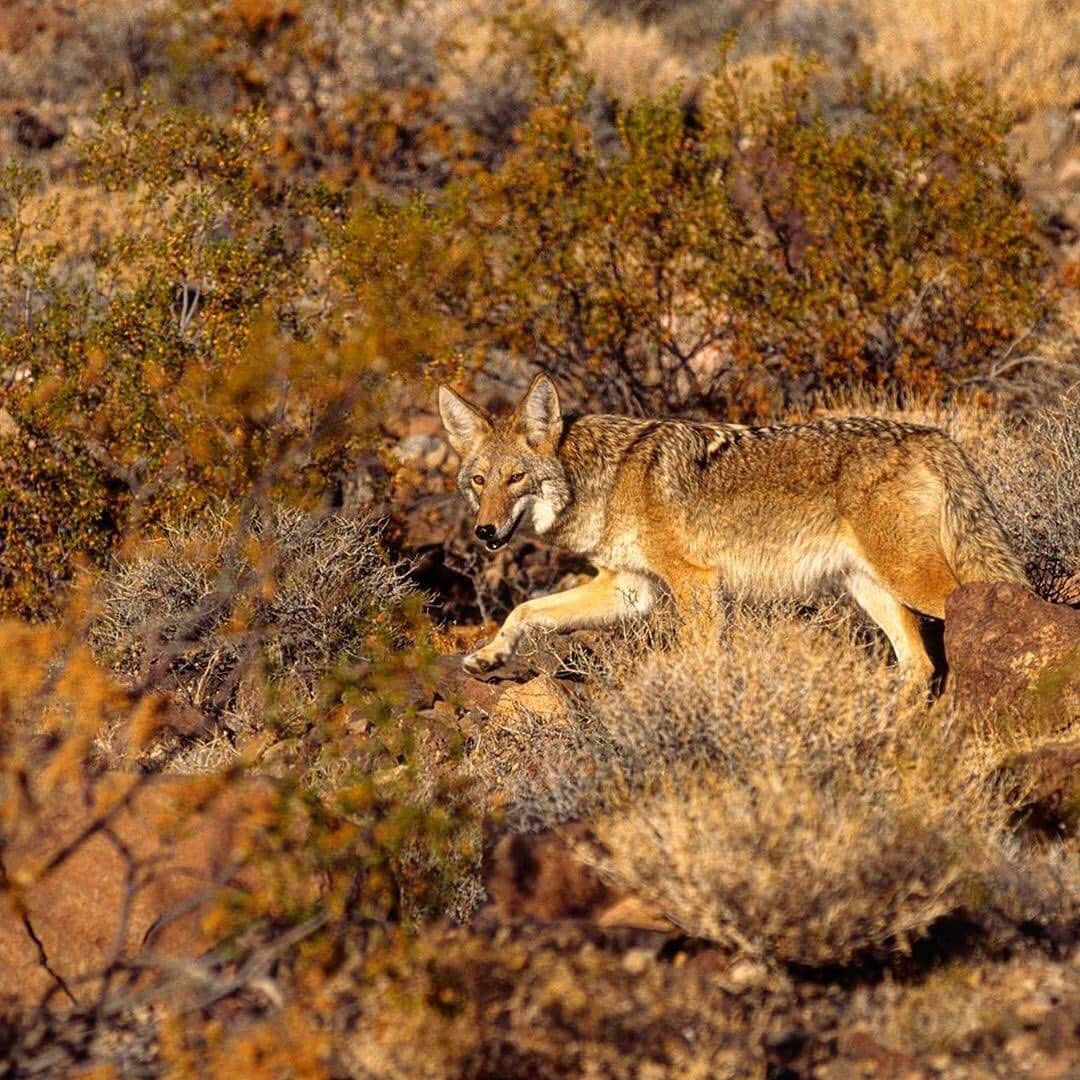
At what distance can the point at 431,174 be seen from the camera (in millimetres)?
19828

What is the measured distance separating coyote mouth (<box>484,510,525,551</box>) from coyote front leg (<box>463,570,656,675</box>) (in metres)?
0.33

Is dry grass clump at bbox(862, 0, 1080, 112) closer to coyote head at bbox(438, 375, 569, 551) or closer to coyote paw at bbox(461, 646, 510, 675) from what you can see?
coyote head at bbox(438, 375, 569, 551)

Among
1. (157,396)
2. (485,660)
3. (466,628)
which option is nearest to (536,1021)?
(485,660)

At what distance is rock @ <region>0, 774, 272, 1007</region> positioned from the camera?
530cm

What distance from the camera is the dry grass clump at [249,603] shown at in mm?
9156

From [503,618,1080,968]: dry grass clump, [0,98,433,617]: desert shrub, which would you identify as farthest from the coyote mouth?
[0,98,433,617]: desert shrub

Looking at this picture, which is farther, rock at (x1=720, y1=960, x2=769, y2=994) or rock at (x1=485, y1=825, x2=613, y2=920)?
rock at (x1=485, y1=825, x2=613, y2=920)

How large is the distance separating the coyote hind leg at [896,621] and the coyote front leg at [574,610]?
111 centimetres

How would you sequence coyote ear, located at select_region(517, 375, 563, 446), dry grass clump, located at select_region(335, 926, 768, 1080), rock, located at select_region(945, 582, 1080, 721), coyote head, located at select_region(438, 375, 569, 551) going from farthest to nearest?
1. coyote ear, located at select_region(517, 375, 563, 446)
2. coyote head, located at select_region(438, 375, 569, 551)
3. rock, located at select_region(945, 582, 1080, 721)
4. dry grass clump, located at select_region(335, 926, 768, 1080)

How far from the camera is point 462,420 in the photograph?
8.66 m

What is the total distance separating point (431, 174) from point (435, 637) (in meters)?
11.1

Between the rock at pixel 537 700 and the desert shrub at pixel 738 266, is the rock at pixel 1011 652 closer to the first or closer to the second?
the rock at pixel 537 700

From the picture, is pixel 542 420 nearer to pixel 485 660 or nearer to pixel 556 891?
pixel 485 660

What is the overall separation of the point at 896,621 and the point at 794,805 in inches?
125
